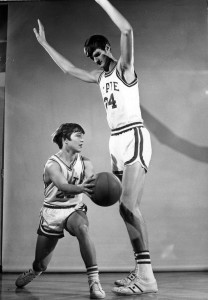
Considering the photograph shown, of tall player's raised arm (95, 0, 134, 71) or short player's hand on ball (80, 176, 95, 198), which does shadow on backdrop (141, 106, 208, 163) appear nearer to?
tall player's raised arm (95, 0, 134, 71)

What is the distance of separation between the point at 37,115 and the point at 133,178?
189 cm

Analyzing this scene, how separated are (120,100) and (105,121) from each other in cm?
139

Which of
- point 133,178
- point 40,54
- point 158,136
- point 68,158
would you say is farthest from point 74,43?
point 133,178

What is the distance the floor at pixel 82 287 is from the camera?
295 centimetres

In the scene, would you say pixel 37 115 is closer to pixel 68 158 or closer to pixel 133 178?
pixel 68 158

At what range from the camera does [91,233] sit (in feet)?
14.9

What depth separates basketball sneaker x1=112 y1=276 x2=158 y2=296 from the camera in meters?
2.98

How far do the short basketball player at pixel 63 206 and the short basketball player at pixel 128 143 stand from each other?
290mm

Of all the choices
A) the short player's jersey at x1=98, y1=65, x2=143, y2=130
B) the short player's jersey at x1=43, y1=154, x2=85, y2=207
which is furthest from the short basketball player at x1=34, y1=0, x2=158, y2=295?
the short player's jersey at x1=43, y1=154, x2=85, y2=207

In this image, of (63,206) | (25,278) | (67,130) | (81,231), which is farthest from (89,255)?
(67,130)

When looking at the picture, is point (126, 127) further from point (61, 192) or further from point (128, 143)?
point (61, 192)

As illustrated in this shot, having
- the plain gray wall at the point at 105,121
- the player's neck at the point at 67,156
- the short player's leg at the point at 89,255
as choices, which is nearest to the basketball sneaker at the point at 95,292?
the short player's leg at the point at 89,255

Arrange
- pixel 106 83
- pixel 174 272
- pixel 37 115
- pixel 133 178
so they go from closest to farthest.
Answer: pixel 133 178, pixel 106 83, pixel 174 272, pixel 37 115

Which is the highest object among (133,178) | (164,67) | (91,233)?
(164,67)
